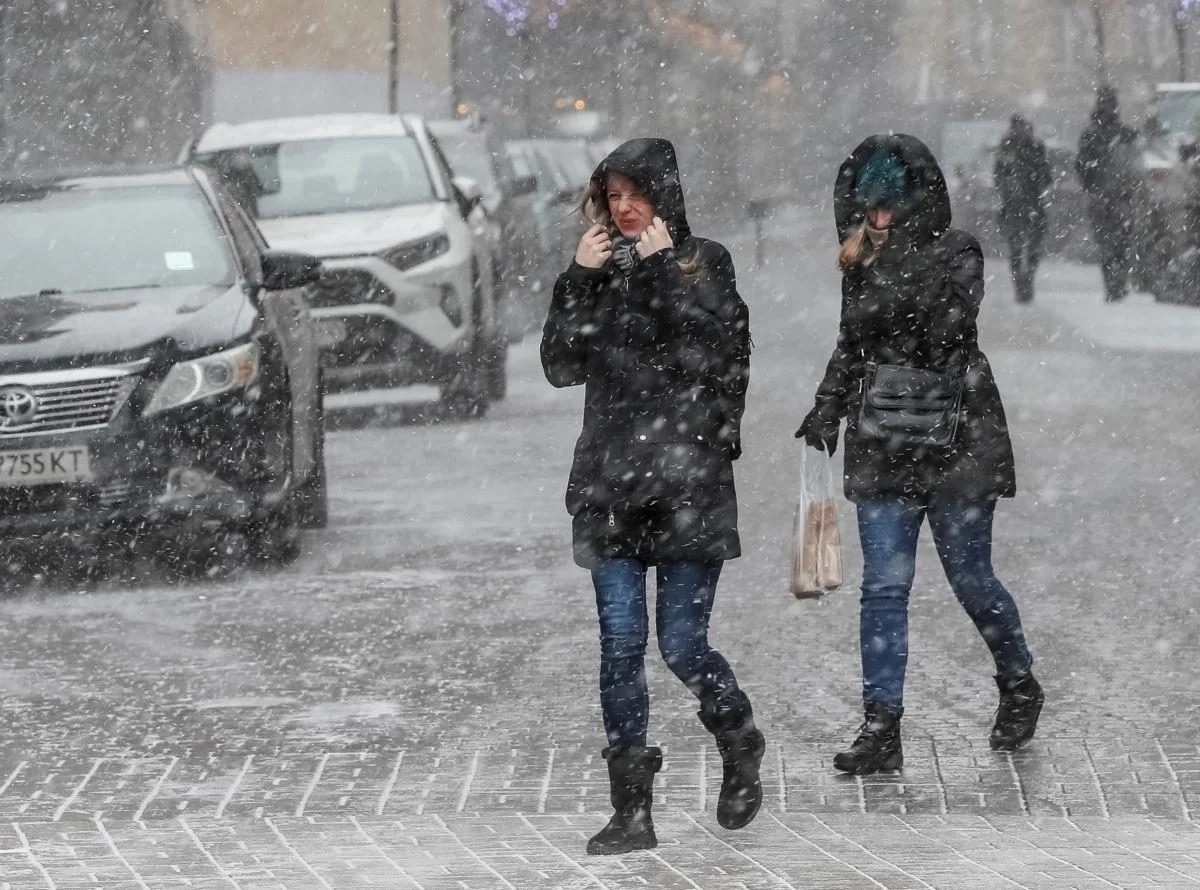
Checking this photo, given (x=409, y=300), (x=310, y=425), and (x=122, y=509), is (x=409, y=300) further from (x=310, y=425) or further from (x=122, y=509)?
(x=122, y=509)

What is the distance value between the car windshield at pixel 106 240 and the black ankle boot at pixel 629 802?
5389 mm

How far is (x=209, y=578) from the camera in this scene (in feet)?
34.6

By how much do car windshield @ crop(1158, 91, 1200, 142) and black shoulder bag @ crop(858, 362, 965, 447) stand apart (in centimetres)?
1761

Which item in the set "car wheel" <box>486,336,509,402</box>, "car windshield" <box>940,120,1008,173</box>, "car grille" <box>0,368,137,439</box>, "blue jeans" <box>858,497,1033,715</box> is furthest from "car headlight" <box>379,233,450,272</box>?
"car windshield" <box>940,120,1008,173</box>

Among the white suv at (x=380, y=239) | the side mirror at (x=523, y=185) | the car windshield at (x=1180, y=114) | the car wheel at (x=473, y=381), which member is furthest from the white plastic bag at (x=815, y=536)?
the car windshield at (x=1180, y=114)

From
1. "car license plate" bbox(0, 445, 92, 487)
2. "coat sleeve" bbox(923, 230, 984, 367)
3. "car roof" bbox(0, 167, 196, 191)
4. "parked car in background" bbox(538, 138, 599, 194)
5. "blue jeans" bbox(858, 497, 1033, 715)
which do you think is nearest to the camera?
"coat sleeve" bbox(923, 230, 984, 367)

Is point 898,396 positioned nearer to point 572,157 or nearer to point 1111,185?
point 1111,185

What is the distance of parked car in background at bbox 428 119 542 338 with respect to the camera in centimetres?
2134

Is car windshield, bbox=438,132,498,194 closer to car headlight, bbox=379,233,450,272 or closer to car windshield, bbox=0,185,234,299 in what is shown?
car headlight, bbox=379,233,450,272

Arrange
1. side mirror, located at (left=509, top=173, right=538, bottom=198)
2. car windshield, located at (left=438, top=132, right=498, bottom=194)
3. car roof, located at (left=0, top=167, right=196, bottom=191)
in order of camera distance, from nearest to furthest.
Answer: car roof, located at (left=0, top=167, right=196, bottom=191) < side mirror, located at (left=509, top=173, right=538, bottom=198) < car windshield, located at (left=438, top=132, right=498, bottom=194)

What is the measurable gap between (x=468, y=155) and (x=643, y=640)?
16.7 metres

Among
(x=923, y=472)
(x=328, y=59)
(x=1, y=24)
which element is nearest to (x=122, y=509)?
(x=923, y=472)

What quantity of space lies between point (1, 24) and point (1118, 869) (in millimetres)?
21340

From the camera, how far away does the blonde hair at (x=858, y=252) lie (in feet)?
22.0
